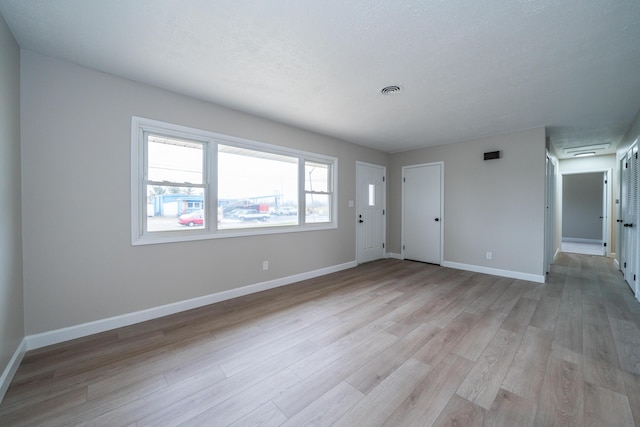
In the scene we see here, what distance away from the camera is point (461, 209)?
191 inches

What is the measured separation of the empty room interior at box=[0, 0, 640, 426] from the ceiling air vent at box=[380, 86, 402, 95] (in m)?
0.03

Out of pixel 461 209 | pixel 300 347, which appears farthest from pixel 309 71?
pixel 461 209

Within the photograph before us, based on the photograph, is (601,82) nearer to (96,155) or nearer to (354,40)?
(354,40)

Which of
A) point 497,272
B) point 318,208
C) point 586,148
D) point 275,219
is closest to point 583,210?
point 586,148

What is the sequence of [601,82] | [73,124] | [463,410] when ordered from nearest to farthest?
[463,410] → [73,124] → [601,82]

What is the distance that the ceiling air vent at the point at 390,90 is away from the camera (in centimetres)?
269

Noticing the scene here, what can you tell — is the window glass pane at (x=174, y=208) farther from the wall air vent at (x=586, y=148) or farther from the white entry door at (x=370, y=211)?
the wall air vent at (x=586, y=148)

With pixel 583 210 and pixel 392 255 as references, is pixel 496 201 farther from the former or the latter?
pixel 583 210

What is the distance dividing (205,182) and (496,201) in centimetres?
481

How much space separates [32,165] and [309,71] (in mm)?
2579

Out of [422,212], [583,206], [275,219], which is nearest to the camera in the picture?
[275,219]

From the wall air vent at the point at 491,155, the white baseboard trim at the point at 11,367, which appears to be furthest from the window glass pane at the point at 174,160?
the wall air vent at the point at 491,155

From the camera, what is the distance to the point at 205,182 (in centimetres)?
311

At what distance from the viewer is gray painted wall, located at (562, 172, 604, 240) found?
790 centimetres
